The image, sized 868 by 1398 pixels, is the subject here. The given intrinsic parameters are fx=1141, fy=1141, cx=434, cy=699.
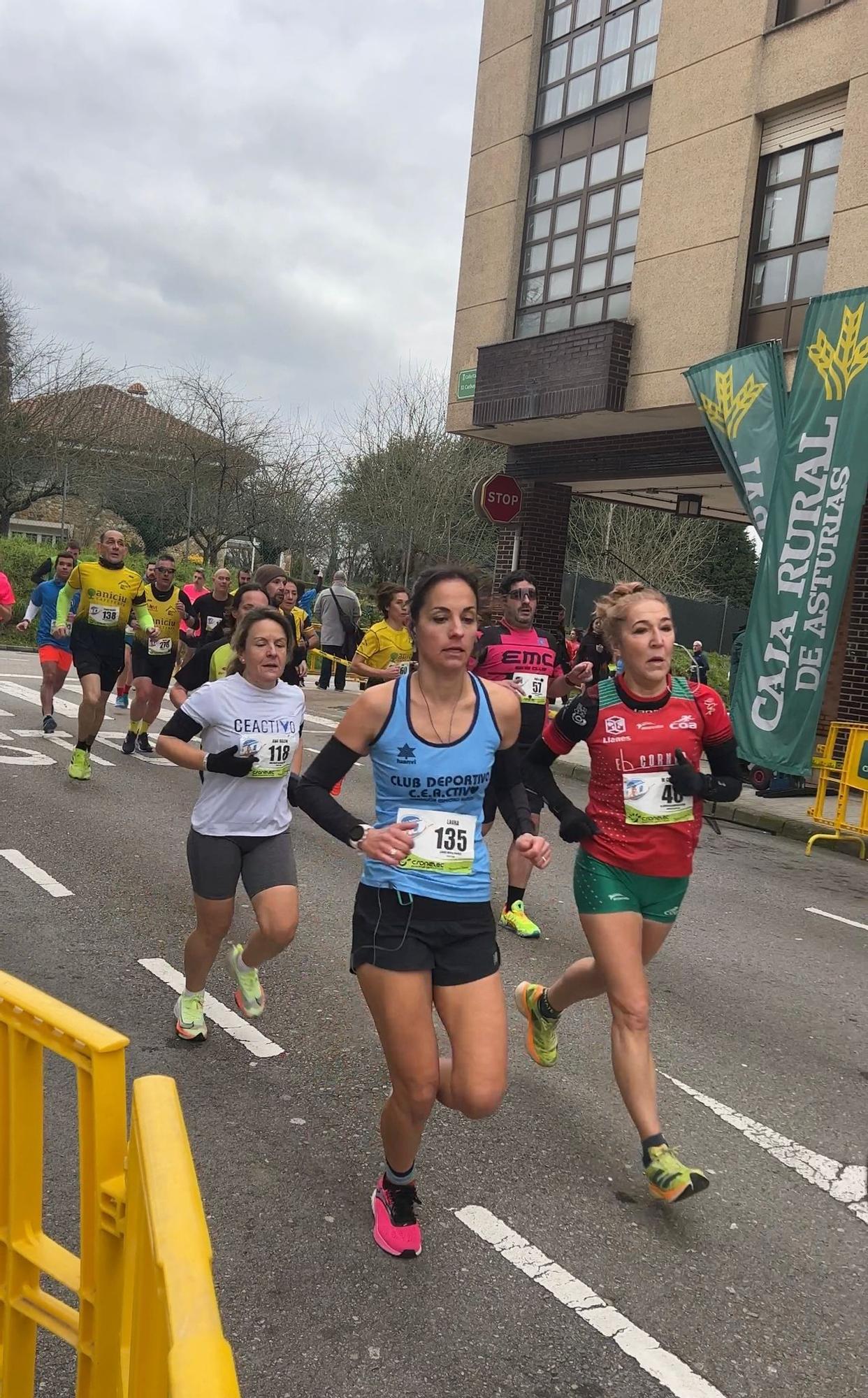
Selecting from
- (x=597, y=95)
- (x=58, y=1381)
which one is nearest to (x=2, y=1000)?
(x=58, y=1381)

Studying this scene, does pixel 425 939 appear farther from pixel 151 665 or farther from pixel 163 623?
pixel 163 623

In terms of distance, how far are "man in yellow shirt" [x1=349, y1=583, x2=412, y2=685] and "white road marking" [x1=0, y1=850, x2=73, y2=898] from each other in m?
2.70

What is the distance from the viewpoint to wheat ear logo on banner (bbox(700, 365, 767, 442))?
40.8 feet

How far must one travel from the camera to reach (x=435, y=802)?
10.7 ft

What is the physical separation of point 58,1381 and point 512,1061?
2.44m

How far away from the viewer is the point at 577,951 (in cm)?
632

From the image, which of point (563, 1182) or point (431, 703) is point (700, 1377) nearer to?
point (563, 1182)

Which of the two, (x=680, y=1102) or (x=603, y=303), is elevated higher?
(x=603, y=303)

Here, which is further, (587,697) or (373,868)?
(587,697)

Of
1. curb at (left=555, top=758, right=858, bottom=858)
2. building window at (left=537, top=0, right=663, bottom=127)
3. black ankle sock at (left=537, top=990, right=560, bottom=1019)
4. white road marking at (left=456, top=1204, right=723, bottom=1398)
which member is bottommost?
curb at (left=555, top=758, right=858, bottom=858)

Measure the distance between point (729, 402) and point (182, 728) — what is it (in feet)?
32.1

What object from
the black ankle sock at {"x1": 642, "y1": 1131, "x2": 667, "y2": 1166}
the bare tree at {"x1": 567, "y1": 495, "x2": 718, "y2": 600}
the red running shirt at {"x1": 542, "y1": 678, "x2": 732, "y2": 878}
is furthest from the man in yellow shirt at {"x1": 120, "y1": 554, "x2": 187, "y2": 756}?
the bare tree at {"x1": 567, "y1": 495, "x2": 718, "y2": 600}

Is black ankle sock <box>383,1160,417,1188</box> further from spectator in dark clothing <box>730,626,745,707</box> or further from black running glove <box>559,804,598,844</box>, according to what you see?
spectator in dark clothing <box>730,626,745,707</box>

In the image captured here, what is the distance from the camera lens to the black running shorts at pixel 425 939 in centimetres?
312
